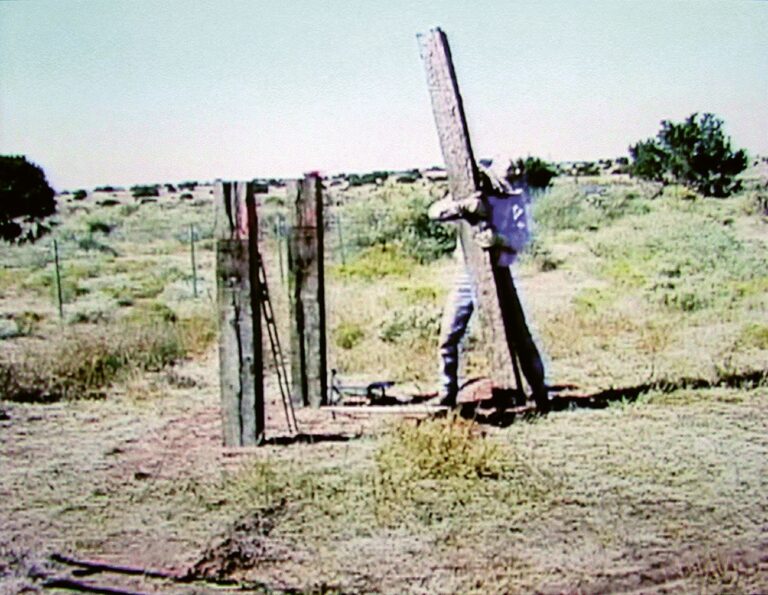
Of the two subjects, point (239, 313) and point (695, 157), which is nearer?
point (239, 313)

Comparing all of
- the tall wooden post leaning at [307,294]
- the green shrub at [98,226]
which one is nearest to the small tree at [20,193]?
the tall wooden post leaning at [307,294]

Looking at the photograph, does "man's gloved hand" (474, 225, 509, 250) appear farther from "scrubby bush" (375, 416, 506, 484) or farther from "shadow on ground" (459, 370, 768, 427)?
"scrubby bush" (375, 416, 506, 484)

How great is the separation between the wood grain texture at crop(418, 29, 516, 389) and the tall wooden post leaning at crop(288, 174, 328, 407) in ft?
3.34

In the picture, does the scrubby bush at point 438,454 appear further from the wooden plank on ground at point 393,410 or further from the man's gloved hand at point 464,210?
the man's gloved hand at point 464,210

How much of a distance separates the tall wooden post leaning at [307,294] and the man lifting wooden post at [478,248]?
1.02m

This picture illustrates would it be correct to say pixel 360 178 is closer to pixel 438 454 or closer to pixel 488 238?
pixel 488 238

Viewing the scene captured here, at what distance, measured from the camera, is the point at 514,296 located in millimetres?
5250

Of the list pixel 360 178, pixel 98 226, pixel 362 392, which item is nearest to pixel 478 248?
pixel 362 392

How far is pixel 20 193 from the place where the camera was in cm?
653

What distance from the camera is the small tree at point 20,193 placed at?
5.70 metres

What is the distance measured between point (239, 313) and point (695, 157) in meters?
7.26

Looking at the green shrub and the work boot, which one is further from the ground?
the green shrub

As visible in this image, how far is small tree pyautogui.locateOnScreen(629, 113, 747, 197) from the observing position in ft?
31.1

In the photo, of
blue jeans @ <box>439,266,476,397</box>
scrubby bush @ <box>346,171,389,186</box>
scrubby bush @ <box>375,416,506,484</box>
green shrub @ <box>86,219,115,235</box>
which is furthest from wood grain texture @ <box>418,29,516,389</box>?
scrubby bush @ <box>346,171,389,186</box>
